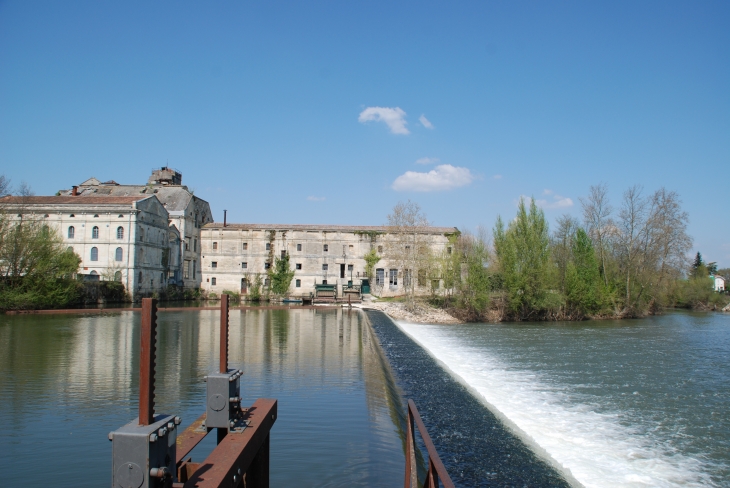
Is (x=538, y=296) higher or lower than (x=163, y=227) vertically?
lower

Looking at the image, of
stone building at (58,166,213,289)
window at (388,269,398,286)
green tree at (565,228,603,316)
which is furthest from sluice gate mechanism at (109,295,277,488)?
stone building at (58,166,213,289)

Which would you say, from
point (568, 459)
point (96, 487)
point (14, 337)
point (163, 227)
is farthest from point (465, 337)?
point (163, 227)

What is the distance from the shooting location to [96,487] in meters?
5.50

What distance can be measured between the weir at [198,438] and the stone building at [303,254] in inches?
1715

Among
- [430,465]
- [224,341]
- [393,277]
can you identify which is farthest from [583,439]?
[393,277]

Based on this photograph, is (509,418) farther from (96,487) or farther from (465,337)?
(465,337)

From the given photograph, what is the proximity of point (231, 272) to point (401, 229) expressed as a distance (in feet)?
62.4

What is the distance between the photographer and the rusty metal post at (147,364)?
9.27 ft

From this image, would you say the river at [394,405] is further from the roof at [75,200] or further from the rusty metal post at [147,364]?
the roof at [75,200]

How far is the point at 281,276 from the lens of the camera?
161 ft

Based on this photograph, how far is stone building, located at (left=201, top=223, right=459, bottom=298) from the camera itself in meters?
49.2

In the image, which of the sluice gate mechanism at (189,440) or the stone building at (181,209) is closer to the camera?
the sluice gate mechanism at (189,440)

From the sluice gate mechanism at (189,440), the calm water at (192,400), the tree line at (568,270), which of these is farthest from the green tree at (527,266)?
the sluice gate mechanism at (189,440)

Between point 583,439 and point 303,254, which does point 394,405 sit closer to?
point 583,439
